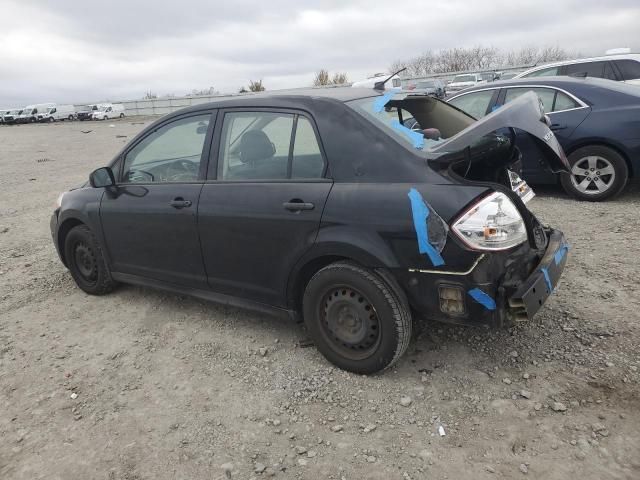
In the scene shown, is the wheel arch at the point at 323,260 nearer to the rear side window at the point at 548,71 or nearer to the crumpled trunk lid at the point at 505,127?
the crumpled trunk lid at the point at 505,127

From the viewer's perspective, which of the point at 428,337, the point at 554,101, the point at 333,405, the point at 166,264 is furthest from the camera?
the point at 554,101

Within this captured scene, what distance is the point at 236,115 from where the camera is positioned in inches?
136

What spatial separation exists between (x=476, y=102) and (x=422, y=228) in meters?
5.31

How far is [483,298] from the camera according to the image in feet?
Result: 8.41

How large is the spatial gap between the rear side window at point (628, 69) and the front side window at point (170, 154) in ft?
29.7

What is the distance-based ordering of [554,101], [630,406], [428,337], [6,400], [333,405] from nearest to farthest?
[630,406] → [333,405] → [6,400] → [428,337] → [554,101]

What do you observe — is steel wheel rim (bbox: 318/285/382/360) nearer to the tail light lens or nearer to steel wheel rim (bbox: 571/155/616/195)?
the tail light lens

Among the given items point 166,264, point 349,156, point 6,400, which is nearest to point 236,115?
point 349,156

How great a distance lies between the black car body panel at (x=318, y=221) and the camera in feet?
8.57

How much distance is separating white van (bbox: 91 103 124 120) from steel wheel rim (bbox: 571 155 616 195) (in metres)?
49.0

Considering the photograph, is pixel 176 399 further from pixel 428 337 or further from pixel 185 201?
pixel 428 337

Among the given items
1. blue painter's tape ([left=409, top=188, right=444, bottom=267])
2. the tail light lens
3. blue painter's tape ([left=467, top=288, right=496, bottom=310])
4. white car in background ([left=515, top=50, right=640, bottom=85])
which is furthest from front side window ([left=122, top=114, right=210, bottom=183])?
white car in background ([left=515, top=50, right=640, bottom=85])

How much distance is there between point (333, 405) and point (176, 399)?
96 centimetres

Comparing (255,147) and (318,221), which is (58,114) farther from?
(318,221)
